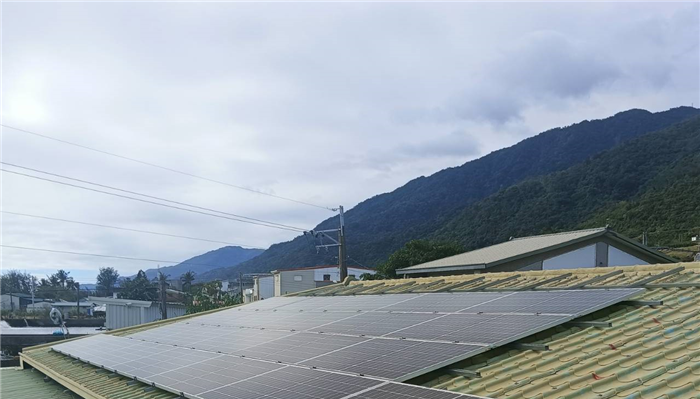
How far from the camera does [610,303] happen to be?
378 inches

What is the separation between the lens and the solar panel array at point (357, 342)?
28.1 feet

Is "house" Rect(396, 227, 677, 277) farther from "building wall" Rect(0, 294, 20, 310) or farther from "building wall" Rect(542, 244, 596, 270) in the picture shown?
"building wall" Rect(0, 294, 20, 310)

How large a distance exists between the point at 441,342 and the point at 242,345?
206 inches

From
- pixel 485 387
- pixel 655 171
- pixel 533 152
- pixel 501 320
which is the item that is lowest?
pixel 485 387

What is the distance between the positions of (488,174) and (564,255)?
152734 mm

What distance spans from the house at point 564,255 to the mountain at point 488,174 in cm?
10919

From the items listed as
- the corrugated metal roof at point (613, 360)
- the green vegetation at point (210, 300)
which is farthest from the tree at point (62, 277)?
→ the corrugated metal roof at point (613, 360)

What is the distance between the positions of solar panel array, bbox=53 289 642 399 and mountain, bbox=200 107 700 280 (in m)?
125

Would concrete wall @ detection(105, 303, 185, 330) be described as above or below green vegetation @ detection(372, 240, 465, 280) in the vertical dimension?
below

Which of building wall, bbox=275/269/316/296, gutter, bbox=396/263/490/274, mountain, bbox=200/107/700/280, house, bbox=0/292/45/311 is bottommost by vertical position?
house, bbox=0/292/45/311

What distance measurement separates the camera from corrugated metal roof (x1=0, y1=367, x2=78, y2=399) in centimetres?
1648

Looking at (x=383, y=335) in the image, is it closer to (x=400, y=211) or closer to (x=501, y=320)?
(x=501, y=320)

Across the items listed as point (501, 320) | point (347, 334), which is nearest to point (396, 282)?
point (347, 334)

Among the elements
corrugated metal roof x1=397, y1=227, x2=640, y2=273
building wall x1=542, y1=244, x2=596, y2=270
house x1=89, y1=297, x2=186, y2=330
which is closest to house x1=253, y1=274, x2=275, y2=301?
house x1=89, y1=297, x2=186, y2=330
